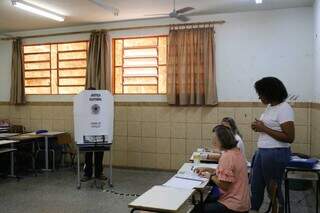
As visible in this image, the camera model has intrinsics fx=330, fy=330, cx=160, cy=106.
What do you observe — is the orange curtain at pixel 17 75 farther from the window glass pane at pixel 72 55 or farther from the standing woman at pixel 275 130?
the standing woman at pixel 275 130

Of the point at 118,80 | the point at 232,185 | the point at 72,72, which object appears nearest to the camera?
the point at 232,185

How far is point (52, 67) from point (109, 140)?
2961 mm

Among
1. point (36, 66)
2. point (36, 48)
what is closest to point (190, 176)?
point (36, 66)

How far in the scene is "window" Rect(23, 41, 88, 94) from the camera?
288 inches

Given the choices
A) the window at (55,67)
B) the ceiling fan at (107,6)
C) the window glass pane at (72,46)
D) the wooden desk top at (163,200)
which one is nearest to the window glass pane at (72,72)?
the window at (55,67)

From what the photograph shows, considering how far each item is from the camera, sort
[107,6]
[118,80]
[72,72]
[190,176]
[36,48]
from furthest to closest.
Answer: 1. [36,48]
2. [72,72]
3. [118,80]
4. [107,6]
5. [190,176]

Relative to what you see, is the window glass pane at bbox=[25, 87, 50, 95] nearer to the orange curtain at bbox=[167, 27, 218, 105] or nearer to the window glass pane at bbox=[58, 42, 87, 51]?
the window glass pane at bbox=[58, 42, 87, 51]

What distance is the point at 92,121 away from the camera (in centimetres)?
546

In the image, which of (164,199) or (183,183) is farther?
(183,183)

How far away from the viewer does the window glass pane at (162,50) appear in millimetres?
6594

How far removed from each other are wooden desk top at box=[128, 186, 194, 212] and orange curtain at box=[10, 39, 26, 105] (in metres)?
5.99

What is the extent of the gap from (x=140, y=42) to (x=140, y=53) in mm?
225

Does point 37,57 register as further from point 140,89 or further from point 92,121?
point 92,121

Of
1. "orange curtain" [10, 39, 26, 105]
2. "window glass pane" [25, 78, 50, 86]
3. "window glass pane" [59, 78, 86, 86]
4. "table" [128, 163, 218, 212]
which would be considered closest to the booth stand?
"window glass pane" [59, 78, 86, 86]
